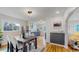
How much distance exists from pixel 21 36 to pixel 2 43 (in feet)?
1.27

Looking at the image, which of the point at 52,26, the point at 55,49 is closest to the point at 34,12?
the point at 52,26

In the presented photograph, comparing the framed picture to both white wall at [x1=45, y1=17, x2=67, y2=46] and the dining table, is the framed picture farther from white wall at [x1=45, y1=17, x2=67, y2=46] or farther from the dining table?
white wall at [x1=45, y1=17, x2=67, y2=46]

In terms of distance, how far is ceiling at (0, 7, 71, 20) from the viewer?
6.31 feet

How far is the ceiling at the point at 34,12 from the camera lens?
1.92 m

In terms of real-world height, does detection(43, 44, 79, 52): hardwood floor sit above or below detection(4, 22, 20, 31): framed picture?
below

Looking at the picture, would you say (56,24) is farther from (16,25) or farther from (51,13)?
(16,25)

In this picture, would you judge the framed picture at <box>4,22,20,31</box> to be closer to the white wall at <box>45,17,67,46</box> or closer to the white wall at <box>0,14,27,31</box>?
the white wall at <box>0,14,27,31</box>

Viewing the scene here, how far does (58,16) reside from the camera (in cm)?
194

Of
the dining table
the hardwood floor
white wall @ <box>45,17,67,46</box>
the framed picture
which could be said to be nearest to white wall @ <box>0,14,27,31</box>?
the framed picture

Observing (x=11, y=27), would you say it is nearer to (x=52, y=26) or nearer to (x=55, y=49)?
(x=52, y=26)

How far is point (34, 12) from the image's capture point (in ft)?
6.43

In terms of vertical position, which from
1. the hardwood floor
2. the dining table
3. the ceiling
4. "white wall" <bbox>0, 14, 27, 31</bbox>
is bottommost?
the hardwood floor

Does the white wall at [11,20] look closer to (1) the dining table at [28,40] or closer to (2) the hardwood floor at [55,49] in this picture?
(1) the dining table at [28,40]
